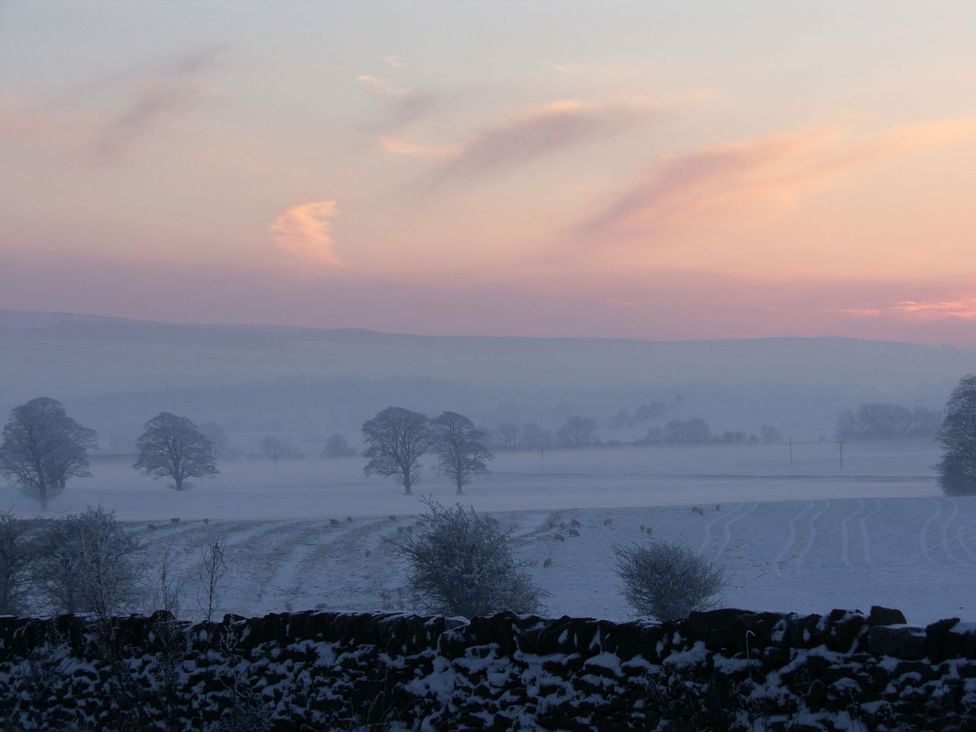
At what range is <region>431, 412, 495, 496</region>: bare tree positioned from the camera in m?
92.1

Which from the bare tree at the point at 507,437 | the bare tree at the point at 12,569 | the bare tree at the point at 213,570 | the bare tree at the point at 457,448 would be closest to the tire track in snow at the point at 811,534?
the bare tree at the point at 213,570

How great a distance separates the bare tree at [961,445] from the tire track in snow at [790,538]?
17.2 metres

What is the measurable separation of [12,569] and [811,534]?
35.9 metres

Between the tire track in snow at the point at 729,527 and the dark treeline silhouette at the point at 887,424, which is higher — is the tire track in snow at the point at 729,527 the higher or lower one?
the lower one

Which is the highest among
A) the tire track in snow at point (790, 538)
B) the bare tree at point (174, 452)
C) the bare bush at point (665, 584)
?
the bare tree at point (174, 452)

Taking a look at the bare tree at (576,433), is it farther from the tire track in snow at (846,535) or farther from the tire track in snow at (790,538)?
the tire track in snow at (846,535)

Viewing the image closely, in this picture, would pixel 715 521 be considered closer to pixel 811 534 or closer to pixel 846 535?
pixel 811 534

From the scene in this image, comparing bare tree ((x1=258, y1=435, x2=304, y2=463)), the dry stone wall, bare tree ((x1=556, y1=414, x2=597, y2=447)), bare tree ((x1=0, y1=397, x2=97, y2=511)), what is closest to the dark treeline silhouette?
bare tree ((x1=556, y1=414, x2=597, y2=447))

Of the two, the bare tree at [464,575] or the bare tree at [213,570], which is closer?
the bare tree at [213,570]

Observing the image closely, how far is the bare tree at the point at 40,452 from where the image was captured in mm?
82312

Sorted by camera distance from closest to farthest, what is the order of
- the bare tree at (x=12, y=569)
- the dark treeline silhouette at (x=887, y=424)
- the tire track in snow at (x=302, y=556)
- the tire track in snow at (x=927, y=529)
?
the bare tree at (x=12, y=569)
the tire track in snow at (x=302, y=556)
the tire track in snow at (x=927, y=529)
the dark treeline silhouette at (x=887, y=424)

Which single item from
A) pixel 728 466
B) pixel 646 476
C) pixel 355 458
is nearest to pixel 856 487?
pixel 646 476

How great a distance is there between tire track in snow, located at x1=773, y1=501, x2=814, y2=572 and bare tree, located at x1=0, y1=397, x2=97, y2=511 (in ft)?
197

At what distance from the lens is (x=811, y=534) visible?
48.0 metres
